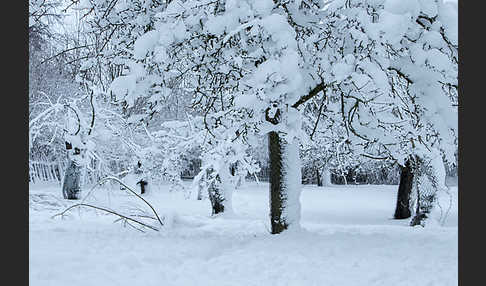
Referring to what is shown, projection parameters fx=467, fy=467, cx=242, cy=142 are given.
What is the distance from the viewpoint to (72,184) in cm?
1841

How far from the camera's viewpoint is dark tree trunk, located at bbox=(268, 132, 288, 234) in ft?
27.1

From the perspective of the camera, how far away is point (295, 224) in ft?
27.1

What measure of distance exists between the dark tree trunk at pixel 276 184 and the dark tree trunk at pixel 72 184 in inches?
477

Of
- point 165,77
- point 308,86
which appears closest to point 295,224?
point 308,86

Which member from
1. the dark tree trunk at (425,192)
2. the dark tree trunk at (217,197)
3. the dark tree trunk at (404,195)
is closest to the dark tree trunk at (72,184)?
the dark tree trunk at (217,197)

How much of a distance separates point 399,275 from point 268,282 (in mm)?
1586

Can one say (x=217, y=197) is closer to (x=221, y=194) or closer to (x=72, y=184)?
(x=221, y=194)

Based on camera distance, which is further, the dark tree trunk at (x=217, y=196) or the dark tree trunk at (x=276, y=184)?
the dark tree trunk at (x=217, y=196)

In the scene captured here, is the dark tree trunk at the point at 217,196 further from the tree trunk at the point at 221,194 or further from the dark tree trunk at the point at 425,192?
the dark tree trunk at the point at 425,192

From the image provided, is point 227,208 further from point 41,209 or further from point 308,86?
point 308,86

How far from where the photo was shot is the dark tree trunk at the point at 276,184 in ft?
27.1

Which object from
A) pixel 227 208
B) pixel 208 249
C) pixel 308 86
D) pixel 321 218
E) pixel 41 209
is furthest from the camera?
pixel 321 218

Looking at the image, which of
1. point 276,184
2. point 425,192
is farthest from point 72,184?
point 425,192

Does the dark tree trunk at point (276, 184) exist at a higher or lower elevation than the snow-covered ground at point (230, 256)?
higher
